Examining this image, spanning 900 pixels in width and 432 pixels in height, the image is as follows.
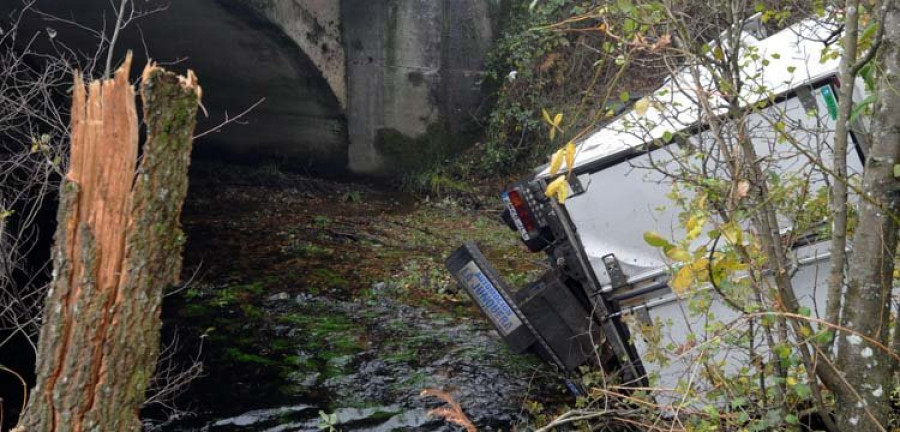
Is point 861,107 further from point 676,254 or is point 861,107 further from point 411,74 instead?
point 411,74

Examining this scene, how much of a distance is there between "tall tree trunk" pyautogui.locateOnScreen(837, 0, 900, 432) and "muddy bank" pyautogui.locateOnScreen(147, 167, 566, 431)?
2.34m

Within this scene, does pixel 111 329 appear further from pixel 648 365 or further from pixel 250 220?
pixel 250 220

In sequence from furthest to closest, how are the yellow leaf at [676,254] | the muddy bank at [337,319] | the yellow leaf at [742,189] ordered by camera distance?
the muddy bank at [337,319] → the yellow leaf at [742,189] → the yellow leaf at [676,254]

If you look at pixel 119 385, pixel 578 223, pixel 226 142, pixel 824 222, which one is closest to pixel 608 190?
pixel 578 223

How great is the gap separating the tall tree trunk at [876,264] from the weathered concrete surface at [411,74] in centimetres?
1161

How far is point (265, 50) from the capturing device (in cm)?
1220

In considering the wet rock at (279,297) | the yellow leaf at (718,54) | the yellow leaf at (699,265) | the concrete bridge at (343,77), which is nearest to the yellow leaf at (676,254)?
the yellow leaf at (699,265)

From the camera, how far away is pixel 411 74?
46.0 ft

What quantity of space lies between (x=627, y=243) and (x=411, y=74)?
9467 millimetres

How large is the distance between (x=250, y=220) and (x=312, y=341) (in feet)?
15.9

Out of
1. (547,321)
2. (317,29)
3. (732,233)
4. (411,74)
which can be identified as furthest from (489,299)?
(411,74)

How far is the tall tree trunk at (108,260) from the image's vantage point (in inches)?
102

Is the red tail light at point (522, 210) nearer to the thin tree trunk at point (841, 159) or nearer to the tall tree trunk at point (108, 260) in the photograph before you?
the thin tree trunk at point (841, 159)

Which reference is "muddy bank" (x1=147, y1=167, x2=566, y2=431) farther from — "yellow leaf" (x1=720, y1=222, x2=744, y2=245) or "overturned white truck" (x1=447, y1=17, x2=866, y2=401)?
"yellow leaf" (x1=720, y1=222, x2=744, y2=245)
